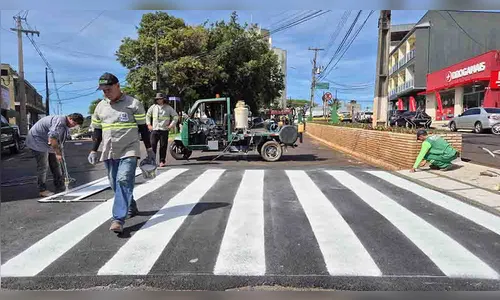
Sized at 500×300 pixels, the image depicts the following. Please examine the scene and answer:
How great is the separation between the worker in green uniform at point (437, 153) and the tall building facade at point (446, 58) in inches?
1072

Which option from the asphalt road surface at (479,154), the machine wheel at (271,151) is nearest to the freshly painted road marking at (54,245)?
the machine wheel at (271,151)

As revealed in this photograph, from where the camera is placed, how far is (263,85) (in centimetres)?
3925

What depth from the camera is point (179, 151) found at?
1342cm

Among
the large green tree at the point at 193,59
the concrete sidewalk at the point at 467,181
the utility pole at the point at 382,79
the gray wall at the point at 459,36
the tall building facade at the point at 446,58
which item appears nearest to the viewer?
the concrete sidewalk at the point at 467,181

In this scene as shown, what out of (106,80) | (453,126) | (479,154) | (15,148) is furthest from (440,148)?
(453,126)

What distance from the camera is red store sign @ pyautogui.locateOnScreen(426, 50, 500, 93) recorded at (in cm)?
3009

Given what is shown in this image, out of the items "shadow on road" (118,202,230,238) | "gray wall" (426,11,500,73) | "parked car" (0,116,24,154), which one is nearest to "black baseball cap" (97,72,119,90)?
"shadow on road" (118,202,230,238)

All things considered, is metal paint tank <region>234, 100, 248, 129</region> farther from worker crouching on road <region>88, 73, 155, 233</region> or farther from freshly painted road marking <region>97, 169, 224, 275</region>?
worker crouching on road <region>88, 73, 155, 233</region>

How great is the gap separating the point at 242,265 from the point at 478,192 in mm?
5315

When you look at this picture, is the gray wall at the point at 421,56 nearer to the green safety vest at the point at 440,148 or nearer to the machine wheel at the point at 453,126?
the machine wheel at the point at 453,126

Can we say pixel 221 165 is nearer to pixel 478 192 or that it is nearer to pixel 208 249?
pixel 478 192

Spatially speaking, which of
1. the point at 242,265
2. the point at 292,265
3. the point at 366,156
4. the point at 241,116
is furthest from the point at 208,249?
the point at 366,156

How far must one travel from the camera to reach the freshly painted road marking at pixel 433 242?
387cm

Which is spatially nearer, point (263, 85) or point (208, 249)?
point (208, 249)
